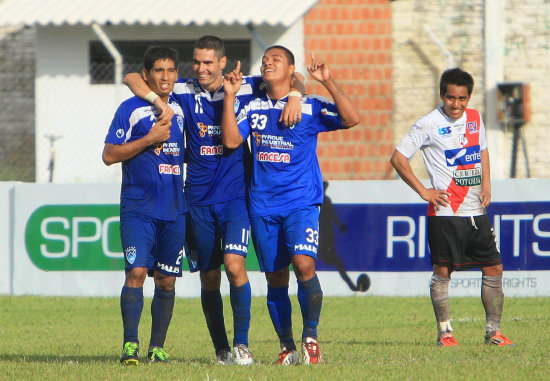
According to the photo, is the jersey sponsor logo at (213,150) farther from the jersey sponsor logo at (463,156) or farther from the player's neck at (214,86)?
the jersey sponsor logo at (463,156)

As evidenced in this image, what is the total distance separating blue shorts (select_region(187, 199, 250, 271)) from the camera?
6969 millimetres

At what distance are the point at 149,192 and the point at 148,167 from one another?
178 mm

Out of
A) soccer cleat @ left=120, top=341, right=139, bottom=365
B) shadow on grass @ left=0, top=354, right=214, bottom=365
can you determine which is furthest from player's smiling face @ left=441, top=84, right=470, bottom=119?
soccer cleat @ left=120, top=341, right=139, bottom=365

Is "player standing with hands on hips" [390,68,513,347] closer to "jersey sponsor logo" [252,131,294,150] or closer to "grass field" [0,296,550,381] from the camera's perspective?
"grass field" [0,296,550,381]

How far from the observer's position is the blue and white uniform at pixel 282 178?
6.98 meters

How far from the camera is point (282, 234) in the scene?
7.06 meters

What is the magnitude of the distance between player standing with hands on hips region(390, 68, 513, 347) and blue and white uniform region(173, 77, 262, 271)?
1.87m

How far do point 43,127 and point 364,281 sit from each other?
306 inches

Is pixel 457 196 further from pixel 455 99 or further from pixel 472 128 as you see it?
pixel 455 99

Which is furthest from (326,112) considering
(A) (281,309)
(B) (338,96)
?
(A) (281,309)

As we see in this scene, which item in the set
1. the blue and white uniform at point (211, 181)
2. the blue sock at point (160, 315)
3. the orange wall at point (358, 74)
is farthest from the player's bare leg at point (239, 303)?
the orange wall at point (358, 74)

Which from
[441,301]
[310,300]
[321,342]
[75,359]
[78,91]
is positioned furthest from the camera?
[78,91]

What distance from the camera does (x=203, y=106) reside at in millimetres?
7184

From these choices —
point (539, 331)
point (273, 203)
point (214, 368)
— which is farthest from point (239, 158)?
point (539, 331)
